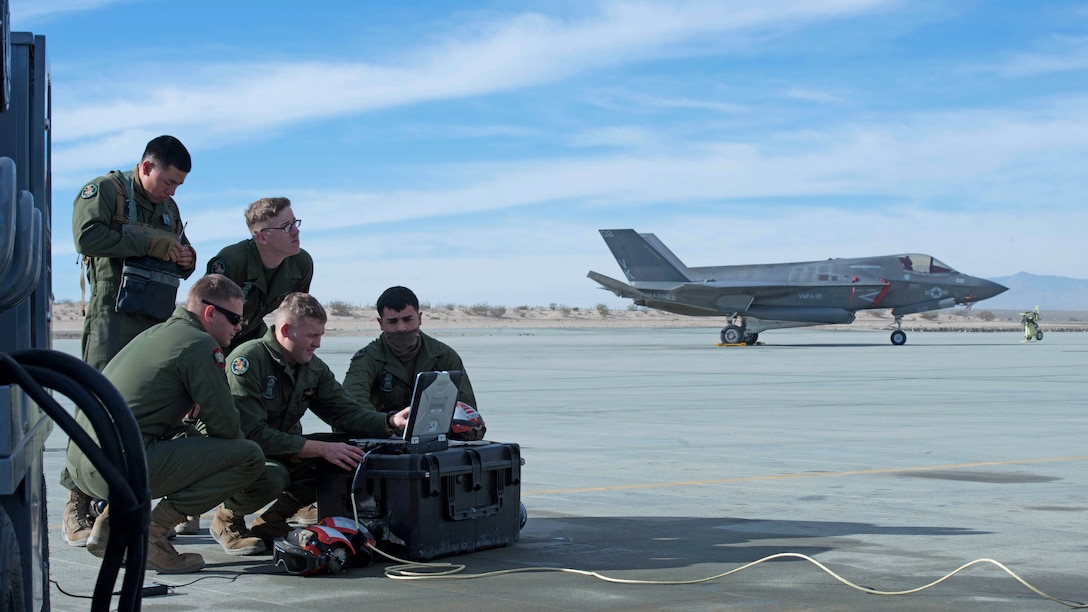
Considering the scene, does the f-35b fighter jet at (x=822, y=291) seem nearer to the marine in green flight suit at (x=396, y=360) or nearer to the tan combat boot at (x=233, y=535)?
the marine in green flight suit at (x=396, y=360)

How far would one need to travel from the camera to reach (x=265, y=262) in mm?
6840

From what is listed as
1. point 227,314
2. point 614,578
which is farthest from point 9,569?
point 227,314

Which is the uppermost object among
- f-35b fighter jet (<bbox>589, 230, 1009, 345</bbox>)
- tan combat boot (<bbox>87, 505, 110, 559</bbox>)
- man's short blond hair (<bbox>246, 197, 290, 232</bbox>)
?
f-35b fighter jet (<bbox>589, 230, 1009, 345</bbox>)

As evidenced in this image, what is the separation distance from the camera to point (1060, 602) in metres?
4.63

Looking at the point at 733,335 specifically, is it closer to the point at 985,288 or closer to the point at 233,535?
the point at 985,288

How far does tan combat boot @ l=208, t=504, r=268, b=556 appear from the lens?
5973 mm

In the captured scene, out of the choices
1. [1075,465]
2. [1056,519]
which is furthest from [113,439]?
[1075,465]

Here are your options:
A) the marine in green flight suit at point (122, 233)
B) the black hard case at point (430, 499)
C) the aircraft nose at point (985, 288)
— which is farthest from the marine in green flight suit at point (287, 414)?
the aircraft nose at point (985, 288)

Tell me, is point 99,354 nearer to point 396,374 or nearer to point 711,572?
point 396,374

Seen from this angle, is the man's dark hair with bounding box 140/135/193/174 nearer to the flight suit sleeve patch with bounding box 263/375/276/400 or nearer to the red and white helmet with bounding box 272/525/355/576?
the flight suit sleeve patch with bounding box 263/375/276/400

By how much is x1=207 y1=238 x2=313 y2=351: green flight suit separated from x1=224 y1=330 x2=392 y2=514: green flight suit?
2.24 ft

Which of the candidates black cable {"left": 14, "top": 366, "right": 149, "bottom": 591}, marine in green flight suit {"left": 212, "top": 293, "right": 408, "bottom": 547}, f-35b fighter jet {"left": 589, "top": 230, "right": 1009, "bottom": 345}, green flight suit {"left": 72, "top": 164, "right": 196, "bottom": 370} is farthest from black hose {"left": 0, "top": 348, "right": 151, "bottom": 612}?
f-35b fighter jet {"left": 589, "top": 230, "right": 1009, "bottom": 345}

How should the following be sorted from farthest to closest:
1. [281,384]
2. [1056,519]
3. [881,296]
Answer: [881,296] → [1056,519] → [281,384]

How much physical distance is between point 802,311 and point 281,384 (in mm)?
38055
